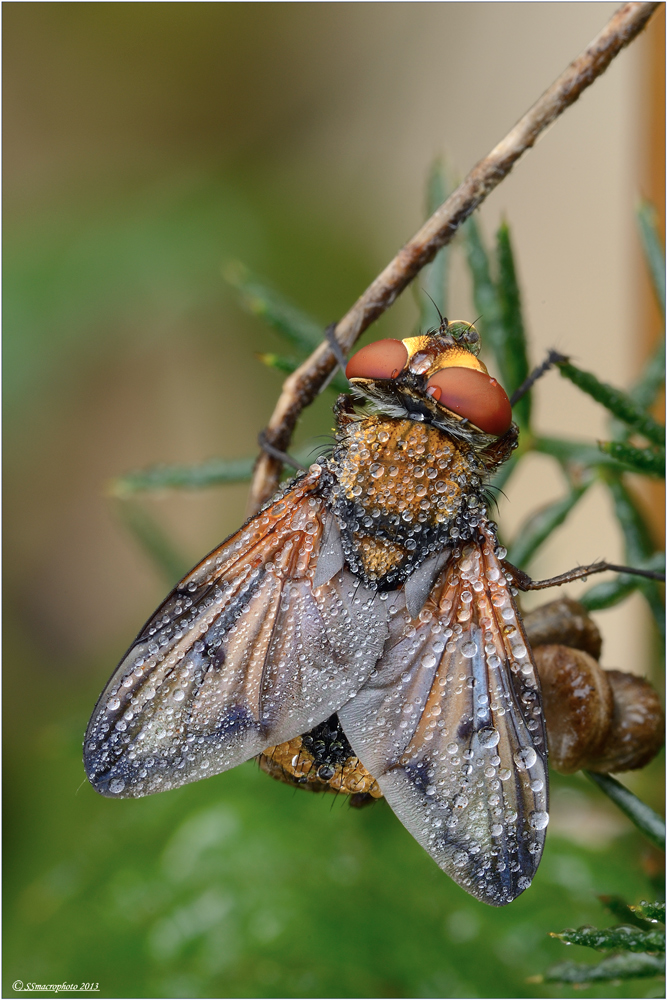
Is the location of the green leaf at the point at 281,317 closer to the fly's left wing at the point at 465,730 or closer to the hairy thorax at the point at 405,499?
the hairy thorax at the point at 405,499

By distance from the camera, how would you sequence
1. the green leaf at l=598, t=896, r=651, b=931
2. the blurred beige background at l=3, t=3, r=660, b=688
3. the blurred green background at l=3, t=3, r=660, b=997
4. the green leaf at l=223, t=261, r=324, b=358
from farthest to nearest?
1. the blurred beige background at l=3, t=3, r=660, b=688
2. the blurred green background at l=3, t=3, r=660, b=997
3. the green leaf at l=223, t=261, r=324, b=358
4. the green leaf at l=598, t=896, r=651, b=931

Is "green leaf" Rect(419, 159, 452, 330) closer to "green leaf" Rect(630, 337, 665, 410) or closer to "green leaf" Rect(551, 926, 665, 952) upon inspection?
"green leaf" Rect(630, 337, 665, 410)

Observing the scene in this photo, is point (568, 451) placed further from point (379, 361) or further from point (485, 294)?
point (379, 361)

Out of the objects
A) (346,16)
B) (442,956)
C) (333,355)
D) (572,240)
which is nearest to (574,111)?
(572,240)

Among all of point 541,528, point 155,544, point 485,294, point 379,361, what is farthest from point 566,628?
point 155,544

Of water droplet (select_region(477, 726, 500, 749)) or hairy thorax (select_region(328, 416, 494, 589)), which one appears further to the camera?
hairy thorax (select_region(328, 416, 494, 589))

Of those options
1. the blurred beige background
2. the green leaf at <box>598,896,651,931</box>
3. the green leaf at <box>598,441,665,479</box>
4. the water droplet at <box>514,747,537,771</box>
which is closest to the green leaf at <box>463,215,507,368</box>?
the green leaf at <box>598,441,665,479</box>
